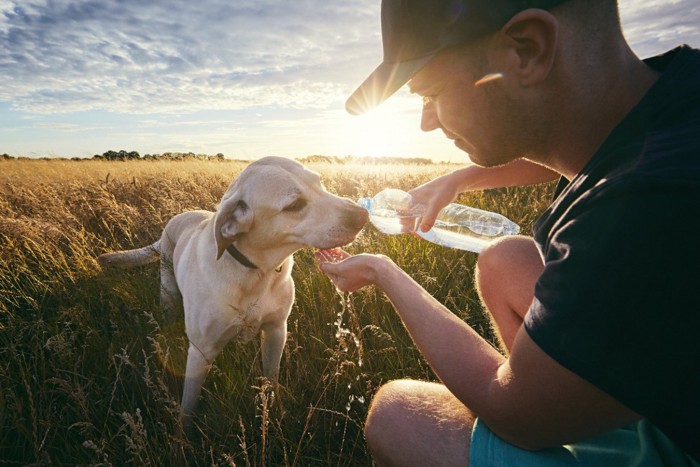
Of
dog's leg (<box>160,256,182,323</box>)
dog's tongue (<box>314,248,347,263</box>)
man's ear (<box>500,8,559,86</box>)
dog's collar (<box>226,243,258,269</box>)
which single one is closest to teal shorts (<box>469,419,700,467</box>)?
man's ear (<box>500,8,559,86</box>)

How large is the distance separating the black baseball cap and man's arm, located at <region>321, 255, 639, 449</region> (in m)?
1.01

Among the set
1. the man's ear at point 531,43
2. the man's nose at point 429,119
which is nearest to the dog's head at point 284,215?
the man's nose at point 429,119

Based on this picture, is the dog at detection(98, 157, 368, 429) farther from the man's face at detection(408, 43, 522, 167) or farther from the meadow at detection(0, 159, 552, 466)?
the man's face at detection(408, 43, 522, 167)

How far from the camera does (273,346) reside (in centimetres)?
335

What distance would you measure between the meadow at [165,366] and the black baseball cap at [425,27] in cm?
141

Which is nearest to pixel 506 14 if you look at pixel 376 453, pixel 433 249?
pixel 376 453

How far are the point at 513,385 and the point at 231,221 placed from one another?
225cm

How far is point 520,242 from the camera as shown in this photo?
266 centimetres

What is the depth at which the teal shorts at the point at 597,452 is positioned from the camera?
56.0 inches

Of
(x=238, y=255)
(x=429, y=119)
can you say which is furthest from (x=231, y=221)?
(x=429, y=119)

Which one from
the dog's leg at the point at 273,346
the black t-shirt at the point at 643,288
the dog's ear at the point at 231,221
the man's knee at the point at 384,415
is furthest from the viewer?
the dog's leg at the point at 273,346

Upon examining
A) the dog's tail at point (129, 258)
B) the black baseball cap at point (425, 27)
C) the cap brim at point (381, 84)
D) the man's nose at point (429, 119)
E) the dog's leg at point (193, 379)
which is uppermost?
the black baseball cap at point (425, 27)

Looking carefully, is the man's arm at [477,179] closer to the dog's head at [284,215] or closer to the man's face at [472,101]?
the dog's head at [284,215]

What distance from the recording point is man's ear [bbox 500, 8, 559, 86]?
1454 mm
